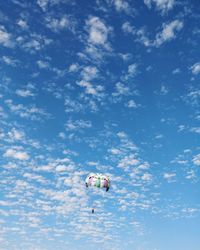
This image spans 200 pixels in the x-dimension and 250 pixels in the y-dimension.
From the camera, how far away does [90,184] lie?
60031 mm

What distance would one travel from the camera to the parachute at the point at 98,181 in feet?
197

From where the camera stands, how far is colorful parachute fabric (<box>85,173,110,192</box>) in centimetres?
5994

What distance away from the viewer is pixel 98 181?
197 ft

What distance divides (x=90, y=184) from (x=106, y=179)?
277cm

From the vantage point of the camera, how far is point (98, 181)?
197ft

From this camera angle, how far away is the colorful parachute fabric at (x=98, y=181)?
59.9m

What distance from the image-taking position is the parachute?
59.9 metres

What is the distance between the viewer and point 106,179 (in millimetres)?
60969
